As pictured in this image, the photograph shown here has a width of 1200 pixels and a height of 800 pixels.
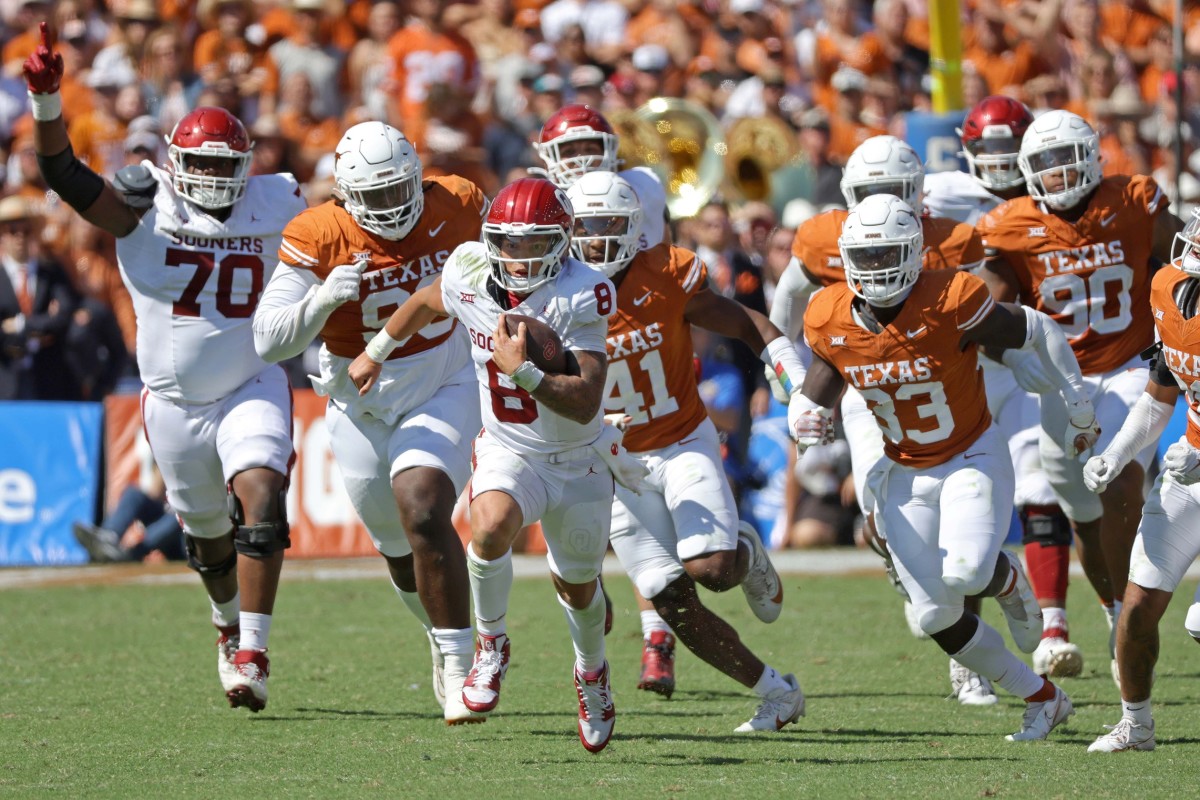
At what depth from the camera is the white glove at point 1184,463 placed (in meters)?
5.42

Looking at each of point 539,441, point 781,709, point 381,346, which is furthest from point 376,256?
point 781,709

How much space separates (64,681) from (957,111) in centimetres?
619

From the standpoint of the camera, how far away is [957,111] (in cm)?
1066

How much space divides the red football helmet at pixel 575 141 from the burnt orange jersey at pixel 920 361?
5.06ft

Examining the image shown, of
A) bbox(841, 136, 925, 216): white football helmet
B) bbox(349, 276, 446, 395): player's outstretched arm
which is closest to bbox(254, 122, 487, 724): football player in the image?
bbox(349, 276, 446, 395): player's outstretched arm

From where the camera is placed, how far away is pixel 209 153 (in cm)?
673

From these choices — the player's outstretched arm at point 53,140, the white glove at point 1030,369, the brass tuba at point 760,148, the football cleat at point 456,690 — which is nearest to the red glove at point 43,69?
the player's outstretched arm at point 53,140

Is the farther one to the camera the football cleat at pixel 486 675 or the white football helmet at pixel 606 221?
the white football helmet at pixel 606 221

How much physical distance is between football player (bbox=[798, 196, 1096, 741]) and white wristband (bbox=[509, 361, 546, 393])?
1.11 metres

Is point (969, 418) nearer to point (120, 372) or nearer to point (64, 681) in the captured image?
point (64, 681)

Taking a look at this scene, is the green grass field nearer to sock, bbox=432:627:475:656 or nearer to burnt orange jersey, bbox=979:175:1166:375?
sock, bbox=432:627:475:656

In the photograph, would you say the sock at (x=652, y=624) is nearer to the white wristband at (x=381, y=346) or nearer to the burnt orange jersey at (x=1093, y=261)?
the white wristband at (x=381, y=346)

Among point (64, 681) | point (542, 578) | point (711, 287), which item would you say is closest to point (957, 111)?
point (542, 578)

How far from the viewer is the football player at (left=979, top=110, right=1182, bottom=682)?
7.03m
